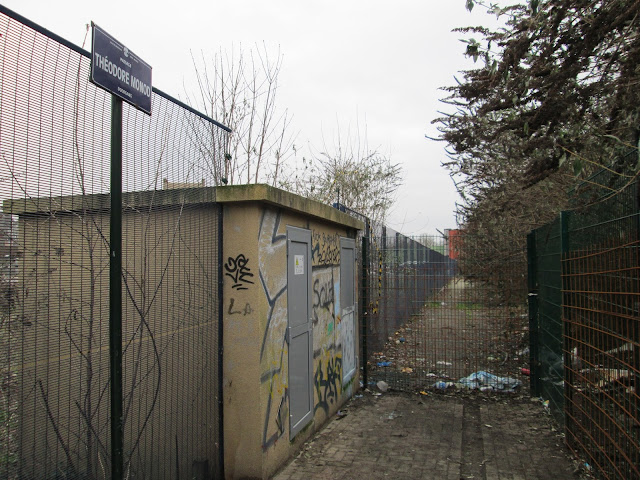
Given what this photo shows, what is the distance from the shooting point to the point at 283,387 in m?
4.84

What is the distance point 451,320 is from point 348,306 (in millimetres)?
1541

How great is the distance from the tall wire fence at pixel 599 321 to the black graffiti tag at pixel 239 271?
2.71 meters

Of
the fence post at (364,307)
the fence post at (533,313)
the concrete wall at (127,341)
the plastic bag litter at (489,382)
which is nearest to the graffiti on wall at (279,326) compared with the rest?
the concrete wall at (127,341)

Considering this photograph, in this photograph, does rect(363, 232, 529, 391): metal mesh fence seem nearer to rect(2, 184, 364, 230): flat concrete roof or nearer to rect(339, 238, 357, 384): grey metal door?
rect(339, 238, 357, 384): grey metal door

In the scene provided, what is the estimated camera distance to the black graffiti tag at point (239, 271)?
4359 mm

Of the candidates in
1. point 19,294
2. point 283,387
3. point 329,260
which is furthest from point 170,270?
point 329,260

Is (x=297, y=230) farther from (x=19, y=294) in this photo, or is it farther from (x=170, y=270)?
(x=19, y=294)

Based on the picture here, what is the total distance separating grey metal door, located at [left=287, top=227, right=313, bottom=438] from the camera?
5.09 metres

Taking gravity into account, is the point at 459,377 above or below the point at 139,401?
below

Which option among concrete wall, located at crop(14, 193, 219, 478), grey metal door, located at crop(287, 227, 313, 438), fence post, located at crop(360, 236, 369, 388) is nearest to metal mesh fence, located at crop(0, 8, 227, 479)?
concrete wall, located at crop(14, 193, 219, 478)

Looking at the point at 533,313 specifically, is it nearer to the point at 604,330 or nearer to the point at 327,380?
the point at 327,380

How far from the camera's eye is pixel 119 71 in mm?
2643

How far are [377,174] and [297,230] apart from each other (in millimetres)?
9885

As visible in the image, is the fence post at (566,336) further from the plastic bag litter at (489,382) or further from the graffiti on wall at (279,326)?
the graffiti on wall at (279,326)
